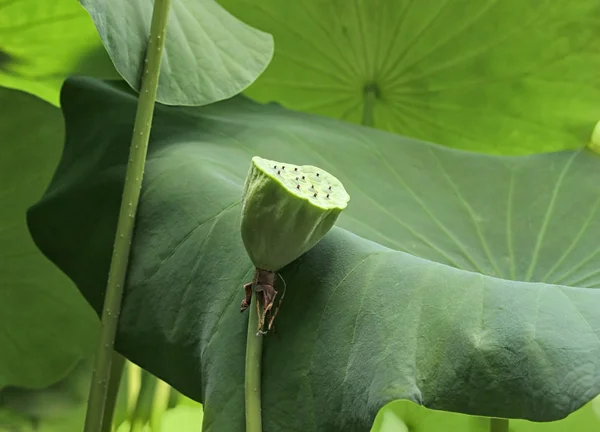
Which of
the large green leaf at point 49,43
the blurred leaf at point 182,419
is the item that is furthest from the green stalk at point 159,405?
the large green leaf at point 49,43

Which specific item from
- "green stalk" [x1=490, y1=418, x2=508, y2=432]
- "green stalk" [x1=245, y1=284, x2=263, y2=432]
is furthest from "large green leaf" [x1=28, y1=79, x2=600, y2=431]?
"green stalk" [x1=490, y1=418, x2=508, y2=432]

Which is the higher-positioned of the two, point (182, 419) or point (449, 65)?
point (449, 65)

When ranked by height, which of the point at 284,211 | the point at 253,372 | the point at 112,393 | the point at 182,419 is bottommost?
the point at 182,419

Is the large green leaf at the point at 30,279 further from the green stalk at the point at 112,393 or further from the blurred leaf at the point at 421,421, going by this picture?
the blurred leaf at the point at 421,421

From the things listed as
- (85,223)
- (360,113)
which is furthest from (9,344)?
(360,113)

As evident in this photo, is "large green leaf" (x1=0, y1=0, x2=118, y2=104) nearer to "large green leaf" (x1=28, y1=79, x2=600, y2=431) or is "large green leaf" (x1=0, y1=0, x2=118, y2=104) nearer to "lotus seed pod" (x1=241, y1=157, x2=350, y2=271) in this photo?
"large green leaf" (x1=28, y1=79, x2=600, y2=431)

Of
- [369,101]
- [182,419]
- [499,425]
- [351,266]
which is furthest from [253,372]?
[369,101]

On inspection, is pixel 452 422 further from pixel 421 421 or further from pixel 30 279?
pixel 30 279
